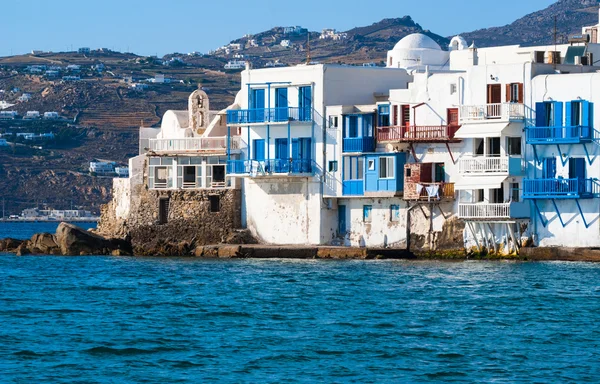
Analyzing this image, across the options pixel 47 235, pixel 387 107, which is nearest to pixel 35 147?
pixel 47 235

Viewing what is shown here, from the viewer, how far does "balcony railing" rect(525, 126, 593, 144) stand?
55.7 m

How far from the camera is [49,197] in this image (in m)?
181

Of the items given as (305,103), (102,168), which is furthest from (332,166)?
(102,168)

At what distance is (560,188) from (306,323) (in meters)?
17.1

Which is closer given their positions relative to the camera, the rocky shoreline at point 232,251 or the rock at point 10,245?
the rocky shoreline at point 232,251

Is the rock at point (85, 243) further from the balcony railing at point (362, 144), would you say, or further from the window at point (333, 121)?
the balcony railing at point (362, 144)

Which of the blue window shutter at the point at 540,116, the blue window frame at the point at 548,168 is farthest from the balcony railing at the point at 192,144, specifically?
the blue window frame at the point at 548,168

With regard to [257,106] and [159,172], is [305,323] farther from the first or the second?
[159,172]

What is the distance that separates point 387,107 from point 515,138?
6.20m

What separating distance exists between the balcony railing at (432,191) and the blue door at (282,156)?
21.0ft

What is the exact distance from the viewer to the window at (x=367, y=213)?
62469mm

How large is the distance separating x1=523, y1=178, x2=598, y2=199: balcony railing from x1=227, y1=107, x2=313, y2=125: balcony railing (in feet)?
35.8

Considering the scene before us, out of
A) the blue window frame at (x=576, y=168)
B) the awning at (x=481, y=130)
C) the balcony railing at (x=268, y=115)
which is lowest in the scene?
the blue window frame at (x=576, y=168)

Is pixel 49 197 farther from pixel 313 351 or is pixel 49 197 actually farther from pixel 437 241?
pixel 313 351
